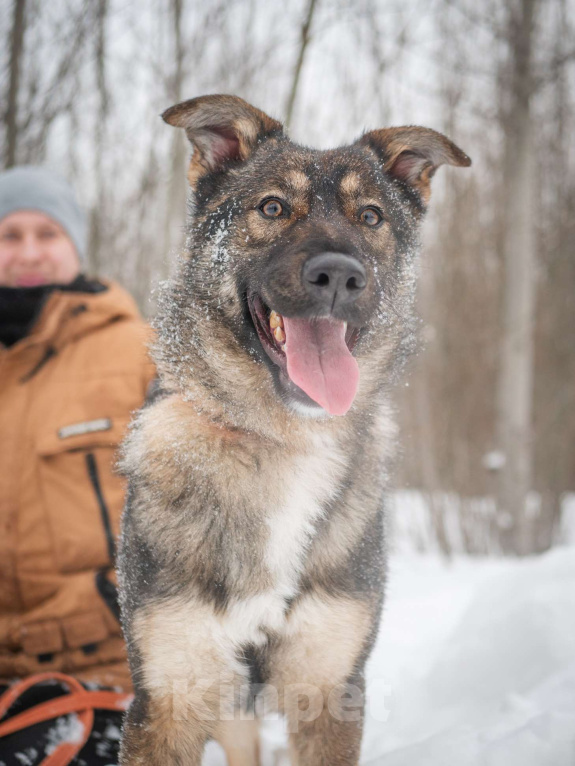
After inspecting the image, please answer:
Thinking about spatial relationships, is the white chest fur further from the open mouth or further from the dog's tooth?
the dog's tooth

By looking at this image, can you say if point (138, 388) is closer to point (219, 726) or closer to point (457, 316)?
point (219, 726)

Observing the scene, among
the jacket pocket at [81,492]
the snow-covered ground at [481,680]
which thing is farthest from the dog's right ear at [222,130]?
the snow-covered ground at [481,680]

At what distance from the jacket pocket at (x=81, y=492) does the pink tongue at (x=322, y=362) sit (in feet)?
3.68

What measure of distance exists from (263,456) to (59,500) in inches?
46.2

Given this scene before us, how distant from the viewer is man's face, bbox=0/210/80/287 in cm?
288

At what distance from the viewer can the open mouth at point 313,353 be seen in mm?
1695

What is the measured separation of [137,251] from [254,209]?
5620 mm

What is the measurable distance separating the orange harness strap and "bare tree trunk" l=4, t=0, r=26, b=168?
406 centimetres

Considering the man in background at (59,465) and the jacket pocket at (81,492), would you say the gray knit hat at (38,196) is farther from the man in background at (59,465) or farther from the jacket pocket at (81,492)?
the jacket pocket at (81,492)

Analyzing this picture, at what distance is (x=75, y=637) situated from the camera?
236 centimetres

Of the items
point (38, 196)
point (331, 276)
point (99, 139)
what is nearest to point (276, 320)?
point (331, 276)

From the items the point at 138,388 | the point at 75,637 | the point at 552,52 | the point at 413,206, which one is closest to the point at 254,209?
the point at 413,206

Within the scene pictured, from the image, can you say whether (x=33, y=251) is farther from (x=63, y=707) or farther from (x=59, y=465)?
(x=63, y=707)

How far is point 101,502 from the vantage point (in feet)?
8.23
